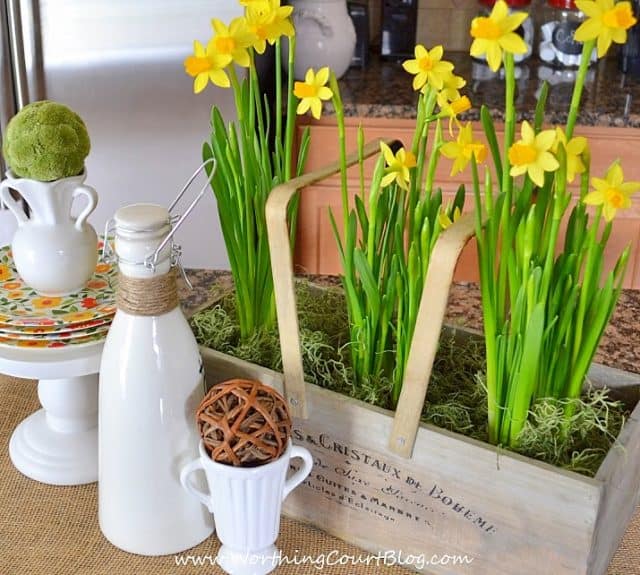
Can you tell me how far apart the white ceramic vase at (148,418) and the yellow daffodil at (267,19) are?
0.60 ft

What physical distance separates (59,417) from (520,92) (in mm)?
1642

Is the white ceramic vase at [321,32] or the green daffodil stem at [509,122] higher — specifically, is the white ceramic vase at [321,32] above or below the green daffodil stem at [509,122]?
below

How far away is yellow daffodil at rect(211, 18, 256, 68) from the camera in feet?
2.46

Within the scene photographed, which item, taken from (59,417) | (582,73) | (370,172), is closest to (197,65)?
(582,73)

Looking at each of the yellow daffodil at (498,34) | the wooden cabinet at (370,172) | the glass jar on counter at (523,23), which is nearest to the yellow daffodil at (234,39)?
the yellow daffodil at (498,34)

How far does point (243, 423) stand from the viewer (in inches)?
27.8

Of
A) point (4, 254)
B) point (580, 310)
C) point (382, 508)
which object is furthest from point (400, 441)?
point (4, 254)

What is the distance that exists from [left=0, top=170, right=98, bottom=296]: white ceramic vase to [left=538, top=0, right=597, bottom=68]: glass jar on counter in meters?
1.82

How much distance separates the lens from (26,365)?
86 cm

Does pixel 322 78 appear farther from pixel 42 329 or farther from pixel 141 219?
pixel 42 329

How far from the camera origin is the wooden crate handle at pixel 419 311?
0.67 m

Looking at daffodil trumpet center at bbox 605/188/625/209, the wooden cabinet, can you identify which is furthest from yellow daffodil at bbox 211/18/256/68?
the wooden cabinet

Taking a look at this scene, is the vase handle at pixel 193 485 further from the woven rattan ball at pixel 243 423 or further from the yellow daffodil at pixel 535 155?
the yellow daffodil at pixel 535 155

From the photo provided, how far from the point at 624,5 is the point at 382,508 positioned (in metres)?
0.48
